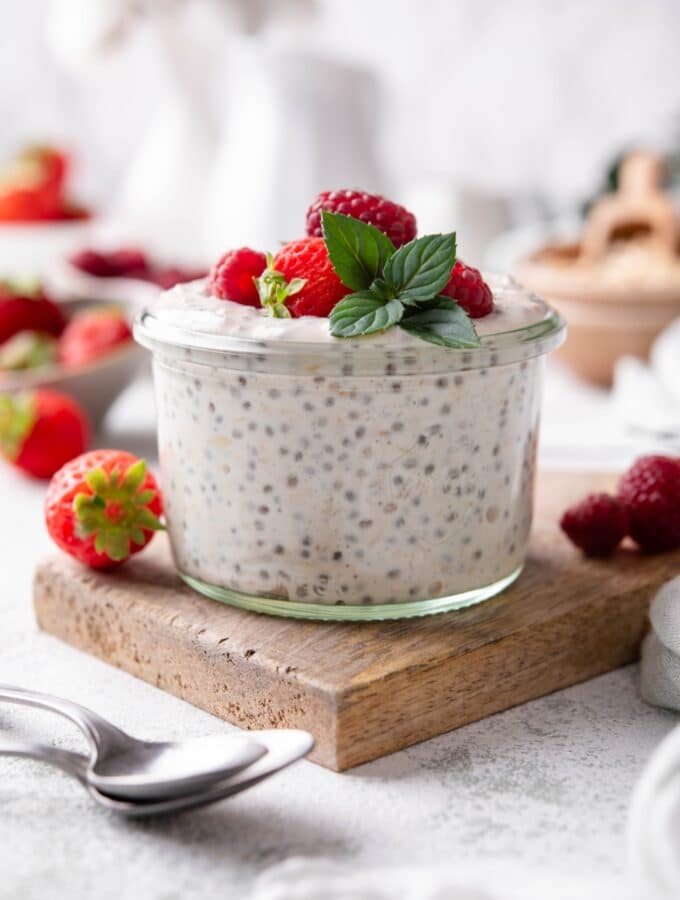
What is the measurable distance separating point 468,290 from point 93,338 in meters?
0.91

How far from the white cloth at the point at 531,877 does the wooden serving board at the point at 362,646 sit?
6.5 inches

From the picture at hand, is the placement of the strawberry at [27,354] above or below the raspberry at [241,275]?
below

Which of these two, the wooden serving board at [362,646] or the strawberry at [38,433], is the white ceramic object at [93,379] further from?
the wooden serving board at [362,646]

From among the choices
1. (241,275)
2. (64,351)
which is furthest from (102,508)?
(64,351)

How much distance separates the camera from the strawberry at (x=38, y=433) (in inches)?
60.7

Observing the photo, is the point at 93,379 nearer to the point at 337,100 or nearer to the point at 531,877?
the point at 337,100

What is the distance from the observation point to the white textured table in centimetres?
76

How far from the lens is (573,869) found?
76 centimetres

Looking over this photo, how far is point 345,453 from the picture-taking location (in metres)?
0.94

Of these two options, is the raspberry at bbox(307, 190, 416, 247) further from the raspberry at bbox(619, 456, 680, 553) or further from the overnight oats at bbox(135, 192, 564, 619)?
the raspberry at bbox(619, 456, 680, 553)

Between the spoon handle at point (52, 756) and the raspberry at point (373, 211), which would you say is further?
the raspberry at point (373, 211)

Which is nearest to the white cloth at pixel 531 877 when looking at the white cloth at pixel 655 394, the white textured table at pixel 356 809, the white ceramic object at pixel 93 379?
the white textured table at pixel 356 809

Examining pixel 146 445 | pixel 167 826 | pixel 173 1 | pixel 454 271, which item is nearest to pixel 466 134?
pixel 173 1

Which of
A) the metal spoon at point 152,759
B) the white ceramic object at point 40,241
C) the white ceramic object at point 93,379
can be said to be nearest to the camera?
the metal spoon at point 152,759
